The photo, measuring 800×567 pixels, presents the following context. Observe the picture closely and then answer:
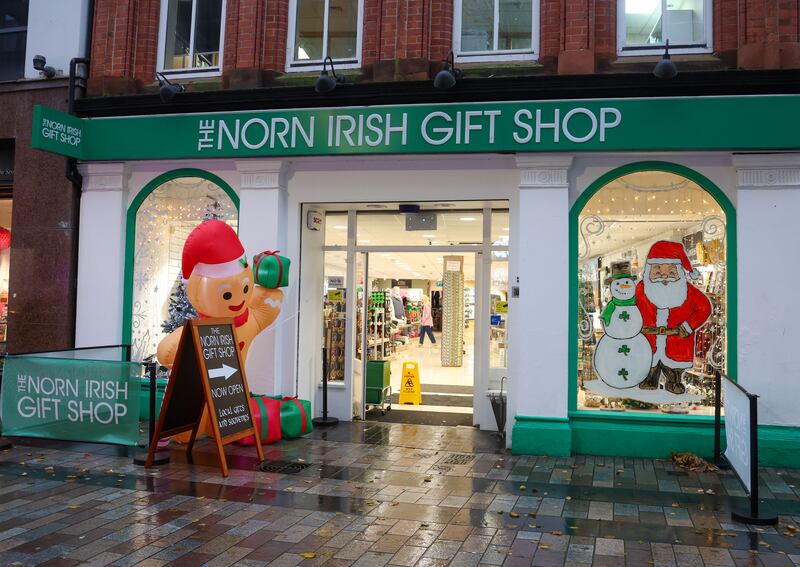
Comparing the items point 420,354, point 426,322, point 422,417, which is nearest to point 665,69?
point 422,417

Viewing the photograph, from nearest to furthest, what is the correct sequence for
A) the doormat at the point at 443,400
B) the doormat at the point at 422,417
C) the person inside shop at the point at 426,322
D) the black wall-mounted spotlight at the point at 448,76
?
the black wall-mounted spotlight at the point at 448,76, the doormat at the point at 422,417, the doormat at the point at 443,400, the person inside shop at the point at 426,322

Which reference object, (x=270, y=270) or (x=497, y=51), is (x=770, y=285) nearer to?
(x=497, y=51)

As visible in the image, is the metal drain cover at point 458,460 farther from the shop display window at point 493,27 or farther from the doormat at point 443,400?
the shop display window at point 493,27

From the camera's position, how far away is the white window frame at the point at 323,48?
8.82 metres

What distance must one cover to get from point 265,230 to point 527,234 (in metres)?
3.40

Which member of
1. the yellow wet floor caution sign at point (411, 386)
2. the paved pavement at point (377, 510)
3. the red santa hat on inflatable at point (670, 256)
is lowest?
the paved pavement at point (377, 510)

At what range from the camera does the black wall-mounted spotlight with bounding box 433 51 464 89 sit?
7707 millimetres

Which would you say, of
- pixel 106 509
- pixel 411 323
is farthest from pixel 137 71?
pixel 411 323

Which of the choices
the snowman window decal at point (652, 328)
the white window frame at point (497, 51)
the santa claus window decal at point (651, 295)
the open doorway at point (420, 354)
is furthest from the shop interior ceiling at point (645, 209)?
the open doorway at point (420, 354)

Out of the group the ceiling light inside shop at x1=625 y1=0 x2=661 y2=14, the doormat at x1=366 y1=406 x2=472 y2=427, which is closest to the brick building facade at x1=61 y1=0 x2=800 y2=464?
the ceiling light inside shop at x1=625 y1=0 x2=661 y2=14

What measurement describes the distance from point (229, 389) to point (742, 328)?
5.75m

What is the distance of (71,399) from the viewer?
7223 mm

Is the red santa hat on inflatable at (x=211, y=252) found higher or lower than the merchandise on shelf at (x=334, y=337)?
higher

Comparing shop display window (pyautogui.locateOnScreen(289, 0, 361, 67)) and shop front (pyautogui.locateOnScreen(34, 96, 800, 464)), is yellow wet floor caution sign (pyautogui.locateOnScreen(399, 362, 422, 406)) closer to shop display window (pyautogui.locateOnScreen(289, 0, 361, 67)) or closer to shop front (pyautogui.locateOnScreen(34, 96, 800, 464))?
shop front (pyautogui.locateOnScreen(34, 96, 800, 464))
